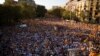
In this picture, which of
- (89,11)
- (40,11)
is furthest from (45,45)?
(89,11)

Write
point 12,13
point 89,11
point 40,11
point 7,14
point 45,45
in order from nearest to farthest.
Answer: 1. point 45,45
2. point 7,14
3. point 12,13
4. point 40,11
5. point 89,11

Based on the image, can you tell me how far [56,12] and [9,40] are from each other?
3551 cm

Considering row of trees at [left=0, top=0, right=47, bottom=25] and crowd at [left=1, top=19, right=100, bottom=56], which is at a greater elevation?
row of trees at [left=0, top=0, right=47, bottom=25]

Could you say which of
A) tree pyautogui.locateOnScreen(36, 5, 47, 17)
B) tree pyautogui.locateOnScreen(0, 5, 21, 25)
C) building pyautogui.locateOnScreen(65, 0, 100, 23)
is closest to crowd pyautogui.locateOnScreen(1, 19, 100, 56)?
tree pyautogui.locateOnScreen(0, 5, 21, 25)

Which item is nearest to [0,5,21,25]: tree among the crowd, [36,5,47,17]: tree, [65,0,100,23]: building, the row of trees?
the row of trees

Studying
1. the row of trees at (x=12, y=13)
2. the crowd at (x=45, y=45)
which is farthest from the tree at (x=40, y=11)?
the crowd at (x=45, y=45)

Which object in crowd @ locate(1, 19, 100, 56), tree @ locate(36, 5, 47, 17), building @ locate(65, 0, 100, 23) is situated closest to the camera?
crowd @ locate(1, 19, 100, 56)

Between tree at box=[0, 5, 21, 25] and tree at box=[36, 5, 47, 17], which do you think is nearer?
tree at box=[0, 5, 21, 25]

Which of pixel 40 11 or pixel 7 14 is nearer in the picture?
pixel 7 14

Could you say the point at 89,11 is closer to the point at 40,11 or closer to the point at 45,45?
the point at 40,11

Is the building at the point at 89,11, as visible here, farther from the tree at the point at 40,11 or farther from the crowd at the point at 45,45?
the crowd at the point at 45,45

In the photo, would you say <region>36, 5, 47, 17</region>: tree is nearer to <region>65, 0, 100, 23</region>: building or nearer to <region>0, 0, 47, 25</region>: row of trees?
<region>0, 0, 47, 25</region>: row of trees

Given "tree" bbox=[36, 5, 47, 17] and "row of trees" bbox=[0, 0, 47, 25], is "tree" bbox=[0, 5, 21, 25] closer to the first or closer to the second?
"row of trees" bbox=[0, 0, 47, 25]

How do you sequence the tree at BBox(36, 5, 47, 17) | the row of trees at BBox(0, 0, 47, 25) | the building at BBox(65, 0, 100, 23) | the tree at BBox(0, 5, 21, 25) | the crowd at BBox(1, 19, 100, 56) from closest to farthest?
1. the crowd at BBox(1, 19, 100, 56)
2. the tree at BBox(0, 5, 21, 25)
3. the row of trees at BBox(0, 0, 47, 25)
4. the building at BBox(65, 0, 100, 23)
5. the tree at BBox(36, 5, 47, 17)
